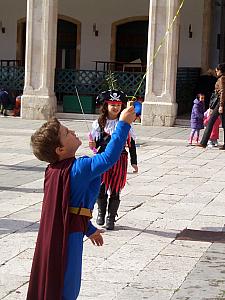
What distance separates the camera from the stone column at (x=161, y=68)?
66.9 ft

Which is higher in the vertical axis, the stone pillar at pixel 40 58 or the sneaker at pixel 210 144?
the stone pillar at pixel 40 58

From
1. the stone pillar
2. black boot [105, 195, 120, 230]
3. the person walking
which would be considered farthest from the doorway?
black boot [105, 195, 120, 230]

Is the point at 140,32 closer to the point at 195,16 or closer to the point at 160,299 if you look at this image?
the point at 195,16

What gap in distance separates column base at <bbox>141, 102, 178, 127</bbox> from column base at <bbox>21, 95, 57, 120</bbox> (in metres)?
Result: 2.86

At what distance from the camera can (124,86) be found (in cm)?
2239

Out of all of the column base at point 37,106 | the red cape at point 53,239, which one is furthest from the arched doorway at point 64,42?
the red cape at point 53,239

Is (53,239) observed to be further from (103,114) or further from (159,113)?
(159,113)

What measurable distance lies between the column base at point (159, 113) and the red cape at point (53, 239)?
16483 mm

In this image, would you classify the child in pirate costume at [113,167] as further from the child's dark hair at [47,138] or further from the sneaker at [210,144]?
the sneaker at [210,144]

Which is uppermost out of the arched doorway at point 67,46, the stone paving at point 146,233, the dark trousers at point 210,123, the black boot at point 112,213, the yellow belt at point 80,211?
the arched doorway at point 67,46

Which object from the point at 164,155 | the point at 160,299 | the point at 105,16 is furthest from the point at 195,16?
the point at 160,299

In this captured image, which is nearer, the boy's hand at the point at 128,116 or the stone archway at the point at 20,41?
the boy's hand at the point at 128,116

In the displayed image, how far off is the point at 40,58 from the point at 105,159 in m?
17.8

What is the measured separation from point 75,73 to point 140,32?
3940mm
